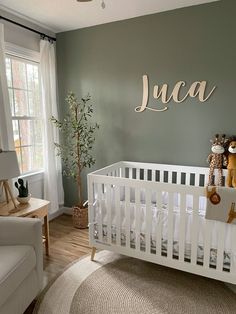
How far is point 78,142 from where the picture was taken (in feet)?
9.83

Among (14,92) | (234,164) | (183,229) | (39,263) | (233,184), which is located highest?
(14,92)

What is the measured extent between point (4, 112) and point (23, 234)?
1.32m

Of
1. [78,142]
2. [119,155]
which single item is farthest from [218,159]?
[78,142]

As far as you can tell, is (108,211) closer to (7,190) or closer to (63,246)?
(63,246)

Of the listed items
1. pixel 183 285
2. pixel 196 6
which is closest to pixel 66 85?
pixel 196 6

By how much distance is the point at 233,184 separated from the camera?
2.36 metres

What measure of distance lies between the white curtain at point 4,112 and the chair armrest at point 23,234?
100 cm

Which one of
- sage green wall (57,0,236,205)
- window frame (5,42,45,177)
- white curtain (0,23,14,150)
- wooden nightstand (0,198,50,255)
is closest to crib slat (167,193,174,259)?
sage green wall (57,0,236,205)

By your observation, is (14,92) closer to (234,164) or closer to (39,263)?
(39,263)

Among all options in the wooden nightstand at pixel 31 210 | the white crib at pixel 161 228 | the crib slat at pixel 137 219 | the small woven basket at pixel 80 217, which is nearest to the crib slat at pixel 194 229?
the white crib at pixel 161 228

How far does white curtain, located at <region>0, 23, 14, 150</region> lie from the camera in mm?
2453

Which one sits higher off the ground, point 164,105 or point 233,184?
point 164,105

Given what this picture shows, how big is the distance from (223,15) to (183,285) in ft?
8.06

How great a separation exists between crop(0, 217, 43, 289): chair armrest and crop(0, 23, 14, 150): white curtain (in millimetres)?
1003
